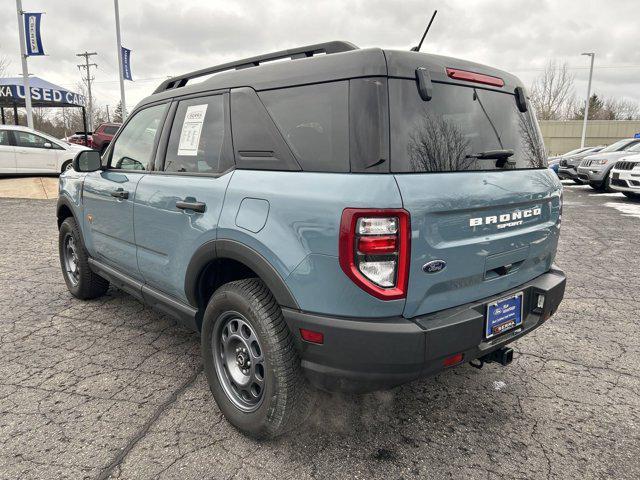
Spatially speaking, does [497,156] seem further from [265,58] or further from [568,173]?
[568,173]

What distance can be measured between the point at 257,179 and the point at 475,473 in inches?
68.9

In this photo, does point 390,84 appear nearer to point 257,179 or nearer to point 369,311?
point 257,179

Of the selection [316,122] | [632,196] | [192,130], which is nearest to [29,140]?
[192,130]

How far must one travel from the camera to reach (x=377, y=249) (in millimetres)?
1846

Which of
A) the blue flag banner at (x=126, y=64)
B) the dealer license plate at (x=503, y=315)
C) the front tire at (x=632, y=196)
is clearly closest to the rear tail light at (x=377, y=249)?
the dealer license plate at (x=503, y=315)

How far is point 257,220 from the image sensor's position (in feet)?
7.13

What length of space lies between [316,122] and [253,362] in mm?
1230

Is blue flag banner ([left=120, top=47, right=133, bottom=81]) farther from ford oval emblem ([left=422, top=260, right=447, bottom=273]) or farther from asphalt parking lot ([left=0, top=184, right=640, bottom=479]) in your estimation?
ford oval emblem ([left=422, top=260, right=447, bottom=273])

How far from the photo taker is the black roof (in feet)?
6.45

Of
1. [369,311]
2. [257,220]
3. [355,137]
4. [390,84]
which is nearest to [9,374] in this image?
[257,220]

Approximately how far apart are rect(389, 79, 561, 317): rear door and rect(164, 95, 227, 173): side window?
1093 millimetres

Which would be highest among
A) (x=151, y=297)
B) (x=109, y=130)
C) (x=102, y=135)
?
(x=109, y=130)

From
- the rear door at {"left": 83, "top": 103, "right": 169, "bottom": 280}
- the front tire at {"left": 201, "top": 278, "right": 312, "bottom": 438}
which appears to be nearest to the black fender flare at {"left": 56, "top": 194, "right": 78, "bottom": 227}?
the rear door at {"left": 83, "top": 103, "right": 169, "bottom": 280}

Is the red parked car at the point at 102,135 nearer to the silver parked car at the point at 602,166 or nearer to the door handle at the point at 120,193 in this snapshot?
the silver parked car at the point at 602,166
